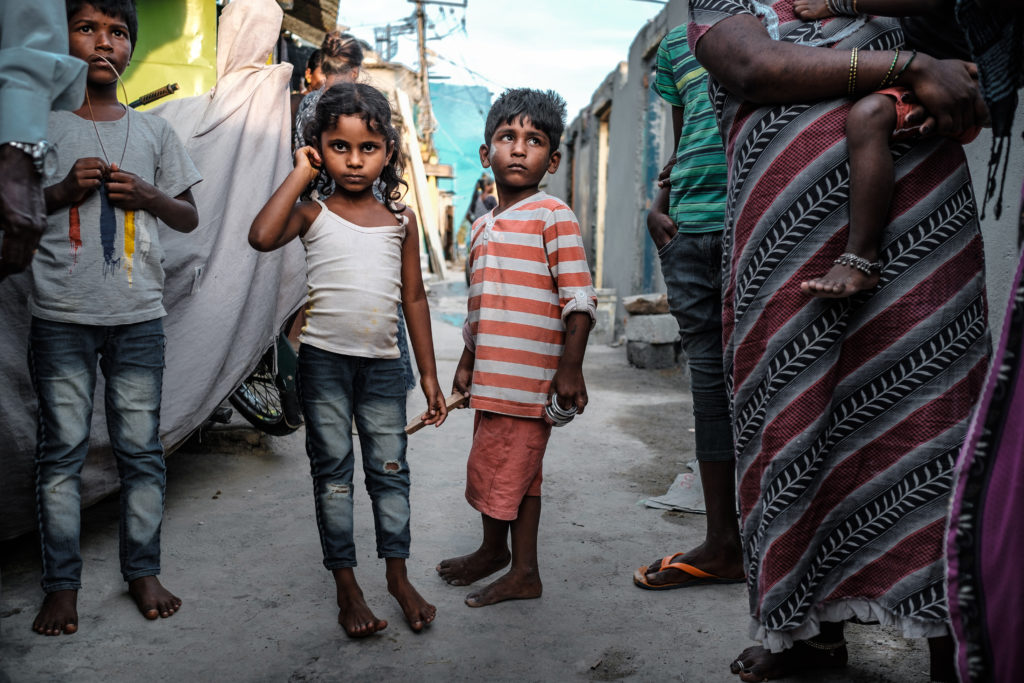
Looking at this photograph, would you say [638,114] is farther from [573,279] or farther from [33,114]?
[33,114]

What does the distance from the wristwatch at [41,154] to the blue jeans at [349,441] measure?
807mm

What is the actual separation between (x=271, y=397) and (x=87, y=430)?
1846 mm

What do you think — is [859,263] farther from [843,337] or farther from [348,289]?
[348,289]

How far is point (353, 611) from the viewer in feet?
7.16

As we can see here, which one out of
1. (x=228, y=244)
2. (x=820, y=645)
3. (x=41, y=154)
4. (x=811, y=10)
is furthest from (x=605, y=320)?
(x=41, y=154)

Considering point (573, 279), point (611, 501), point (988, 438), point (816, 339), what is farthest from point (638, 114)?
point (988, 438)

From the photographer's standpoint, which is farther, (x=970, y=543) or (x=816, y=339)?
(x=816, y=339)

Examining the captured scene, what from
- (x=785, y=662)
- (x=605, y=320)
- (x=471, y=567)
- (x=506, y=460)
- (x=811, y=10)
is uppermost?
(x=811, y=10)

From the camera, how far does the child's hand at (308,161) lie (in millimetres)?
2207

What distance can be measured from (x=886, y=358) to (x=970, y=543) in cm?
81

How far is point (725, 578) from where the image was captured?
→ 248cm

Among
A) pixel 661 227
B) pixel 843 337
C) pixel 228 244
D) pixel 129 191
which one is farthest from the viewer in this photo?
pixel 228 244

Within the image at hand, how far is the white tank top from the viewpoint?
222 cm

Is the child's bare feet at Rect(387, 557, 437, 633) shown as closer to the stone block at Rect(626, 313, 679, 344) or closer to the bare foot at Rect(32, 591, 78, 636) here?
the bare foot at Rect(32, 591, 78, 636)
